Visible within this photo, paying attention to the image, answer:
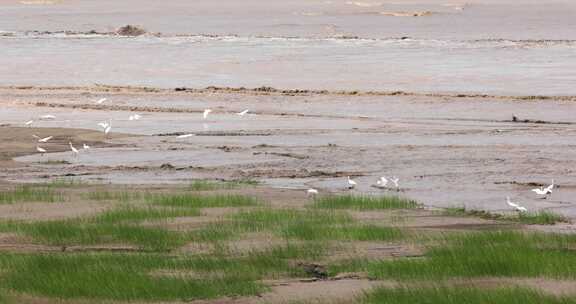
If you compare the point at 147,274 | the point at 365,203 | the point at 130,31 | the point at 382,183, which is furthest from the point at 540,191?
the point at 130,31

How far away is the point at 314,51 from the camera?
141 ft

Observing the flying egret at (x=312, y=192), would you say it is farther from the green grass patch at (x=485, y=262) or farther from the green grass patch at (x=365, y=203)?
the green grass patch at (x=485, y=262)

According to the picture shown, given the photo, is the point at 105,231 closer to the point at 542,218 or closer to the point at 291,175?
the point at 542,218

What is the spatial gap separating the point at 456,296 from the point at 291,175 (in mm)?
7974

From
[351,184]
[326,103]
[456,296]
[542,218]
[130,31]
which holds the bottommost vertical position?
[326,103]

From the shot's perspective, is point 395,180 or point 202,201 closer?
point 202,201

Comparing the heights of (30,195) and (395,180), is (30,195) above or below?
above

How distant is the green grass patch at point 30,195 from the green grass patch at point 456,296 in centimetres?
577

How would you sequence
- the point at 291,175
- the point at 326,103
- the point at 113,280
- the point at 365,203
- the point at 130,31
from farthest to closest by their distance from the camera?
the point at 130,31 < the point at 326,103 < the point at 291,175 < the point at 365,203 < the point at 113,280

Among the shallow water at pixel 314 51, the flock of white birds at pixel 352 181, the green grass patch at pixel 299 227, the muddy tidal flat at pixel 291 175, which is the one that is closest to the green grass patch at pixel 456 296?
the muddy tidal flat at pixel 291 175

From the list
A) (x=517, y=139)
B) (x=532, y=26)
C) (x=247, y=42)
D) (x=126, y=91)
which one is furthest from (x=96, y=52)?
(x=517, y=139)

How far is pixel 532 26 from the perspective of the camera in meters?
54.9

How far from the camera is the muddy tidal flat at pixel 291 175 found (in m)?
10.5

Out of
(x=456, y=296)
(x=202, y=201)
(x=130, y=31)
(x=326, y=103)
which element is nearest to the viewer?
(x=456, y=296)
